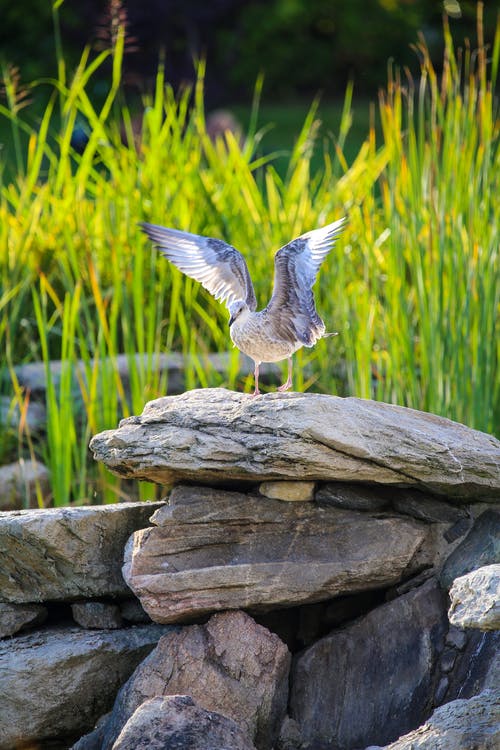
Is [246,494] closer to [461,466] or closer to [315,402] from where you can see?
[315,402]

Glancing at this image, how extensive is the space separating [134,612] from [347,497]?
77cm

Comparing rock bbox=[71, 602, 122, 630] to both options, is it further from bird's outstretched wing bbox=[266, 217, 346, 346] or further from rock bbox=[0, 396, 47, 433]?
rock bbox=[0, 396, 47, 433]

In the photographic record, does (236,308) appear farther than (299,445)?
Yes

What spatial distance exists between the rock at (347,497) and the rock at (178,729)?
0.75 meters

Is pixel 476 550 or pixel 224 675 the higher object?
pixel 476 550

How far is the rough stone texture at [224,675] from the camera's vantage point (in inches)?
124

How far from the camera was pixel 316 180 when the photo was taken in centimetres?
578

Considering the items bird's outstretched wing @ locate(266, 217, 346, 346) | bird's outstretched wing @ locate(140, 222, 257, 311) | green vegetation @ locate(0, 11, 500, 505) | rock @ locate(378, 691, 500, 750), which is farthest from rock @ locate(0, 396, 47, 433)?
rock @ locate(378, 691, 500, 750)

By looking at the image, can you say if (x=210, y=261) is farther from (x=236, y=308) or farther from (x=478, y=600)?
(x=478, y=600)

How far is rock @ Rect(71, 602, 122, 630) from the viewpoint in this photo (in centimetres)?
350

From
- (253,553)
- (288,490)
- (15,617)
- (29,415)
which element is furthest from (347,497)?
(29,415)

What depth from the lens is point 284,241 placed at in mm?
5211

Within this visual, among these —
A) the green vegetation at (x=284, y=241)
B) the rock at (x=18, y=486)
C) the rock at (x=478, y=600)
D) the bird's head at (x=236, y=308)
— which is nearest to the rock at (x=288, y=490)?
the bird's head at (x=236, y=308)

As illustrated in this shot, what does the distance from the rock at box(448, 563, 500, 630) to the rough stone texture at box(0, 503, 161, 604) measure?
44.4 inches
